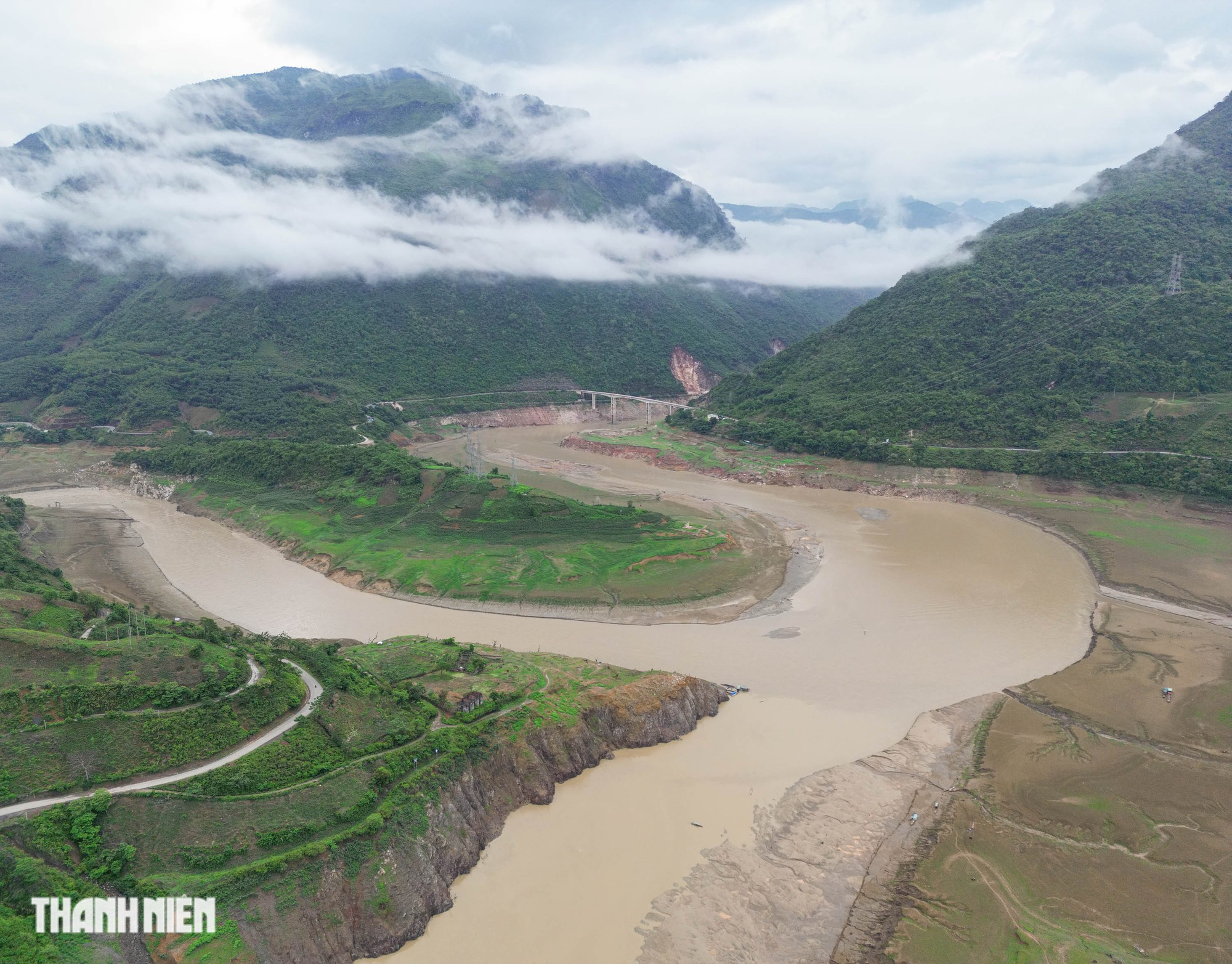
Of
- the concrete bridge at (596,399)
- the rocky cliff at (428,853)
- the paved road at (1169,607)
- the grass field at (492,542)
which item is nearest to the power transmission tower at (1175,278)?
the concrete bridge at (596,399)

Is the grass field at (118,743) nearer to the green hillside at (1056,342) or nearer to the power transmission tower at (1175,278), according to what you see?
the green hillside at (1056,342)

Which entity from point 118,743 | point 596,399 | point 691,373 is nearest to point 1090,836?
point 118,743

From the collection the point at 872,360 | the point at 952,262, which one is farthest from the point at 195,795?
the point at 952,262

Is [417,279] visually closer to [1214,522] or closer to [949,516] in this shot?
[949,516]

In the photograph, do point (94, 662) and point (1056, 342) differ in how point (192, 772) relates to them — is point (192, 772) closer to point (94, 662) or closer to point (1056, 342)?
point (94, 662)

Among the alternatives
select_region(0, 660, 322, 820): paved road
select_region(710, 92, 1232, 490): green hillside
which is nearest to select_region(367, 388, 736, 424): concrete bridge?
select_region(710, 92, 1232, 490): green hillside
